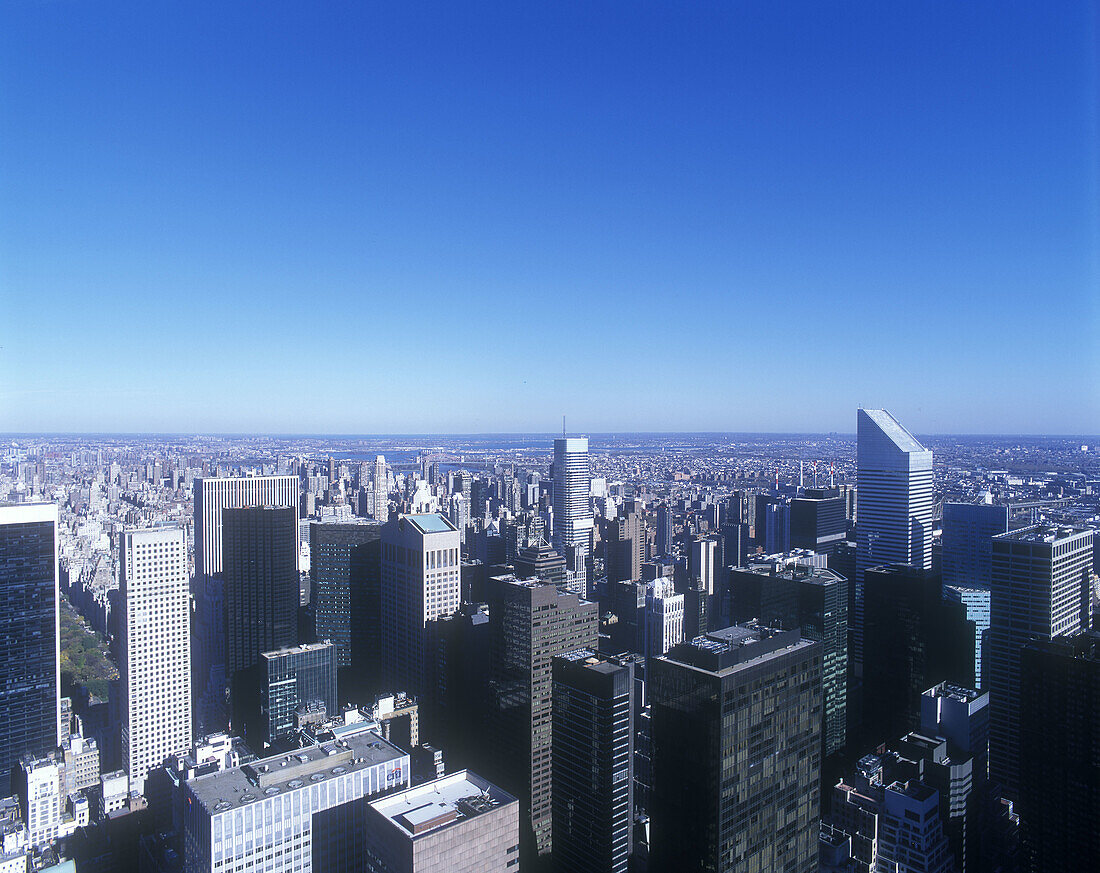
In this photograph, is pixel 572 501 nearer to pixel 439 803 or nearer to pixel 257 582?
pixel 257 582

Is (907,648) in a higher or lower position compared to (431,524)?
lower

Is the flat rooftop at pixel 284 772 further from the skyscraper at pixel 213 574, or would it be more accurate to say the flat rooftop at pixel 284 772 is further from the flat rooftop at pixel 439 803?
the skyscraper at pixel 213 574

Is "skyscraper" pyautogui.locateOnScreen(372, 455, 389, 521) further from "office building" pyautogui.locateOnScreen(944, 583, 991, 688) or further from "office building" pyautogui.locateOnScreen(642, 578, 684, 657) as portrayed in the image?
"office building" pyautogui.locateOnScreen(944, 583, 991, 688)

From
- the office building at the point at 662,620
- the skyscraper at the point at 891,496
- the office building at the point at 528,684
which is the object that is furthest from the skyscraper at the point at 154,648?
the skyscraper at the point at 891,496

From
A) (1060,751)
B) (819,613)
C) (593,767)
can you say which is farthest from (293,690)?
(1060,751)

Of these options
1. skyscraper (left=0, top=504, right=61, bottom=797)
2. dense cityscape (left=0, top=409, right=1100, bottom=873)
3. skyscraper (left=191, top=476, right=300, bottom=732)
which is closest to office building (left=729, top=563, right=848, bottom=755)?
dense cityscape (left=0, top=409, right=1100, bottom=873)

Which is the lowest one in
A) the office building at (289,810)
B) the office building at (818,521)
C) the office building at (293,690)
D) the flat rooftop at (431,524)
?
the office building at (293,690)
